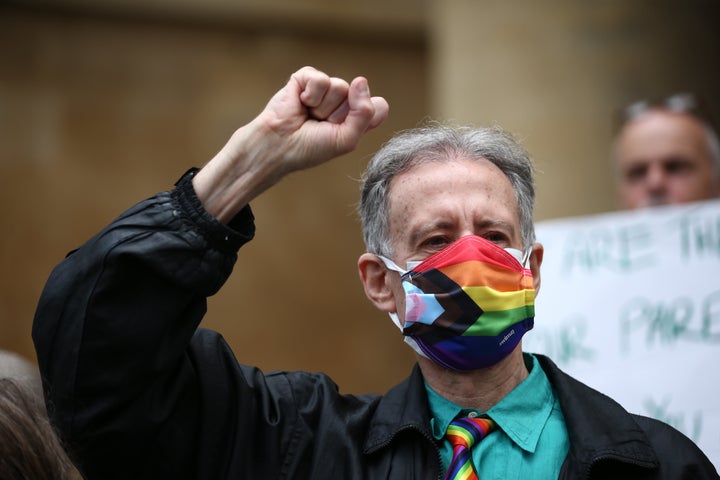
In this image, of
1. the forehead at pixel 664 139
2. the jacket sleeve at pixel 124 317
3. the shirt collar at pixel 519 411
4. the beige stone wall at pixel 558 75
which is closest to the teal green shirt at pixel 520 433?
the shirt collar at pixel 519 411

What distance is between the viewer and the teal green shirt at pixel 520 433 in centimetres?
216

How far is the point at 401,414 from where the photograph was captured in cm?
228

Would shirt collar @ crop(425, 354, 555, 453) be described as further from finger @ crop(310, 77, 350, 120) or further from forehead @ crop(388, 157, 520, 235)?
finger @ crop(310, 77, 350, 120)

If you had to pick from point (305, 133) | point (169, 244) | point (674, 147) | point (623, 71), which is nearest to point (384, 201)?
point (305, 133)

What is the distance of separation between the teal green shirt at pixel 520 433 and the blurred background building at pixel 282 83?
3.23 meters

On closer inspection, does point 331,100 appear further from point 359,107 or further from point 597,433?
point 597,433

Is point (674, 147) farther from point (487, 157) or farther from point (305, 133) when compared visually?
point (305, 133)

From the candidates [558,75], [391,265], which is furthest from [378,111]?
[558,75]

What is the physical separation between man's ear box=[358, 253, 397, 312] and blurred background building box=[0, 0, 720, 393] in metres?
3.00

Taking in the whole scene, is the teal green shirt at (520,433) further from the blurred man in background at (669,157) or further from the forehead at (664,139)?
the forehead at (664,139)

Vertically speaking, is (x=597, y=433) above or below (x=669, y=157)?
below

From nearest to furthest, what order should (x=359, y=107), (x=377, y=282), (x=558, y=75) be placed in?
(x=359, y=107) → (x=377, y=282) → (x=558, y=75)

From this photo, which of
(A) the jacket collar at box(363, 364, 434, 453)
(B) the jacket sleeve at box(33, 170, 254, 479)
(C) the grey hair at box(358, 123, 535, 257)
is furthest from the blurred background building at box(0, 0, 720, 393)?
(B) the jacket sleeve at box(33, 170, 254, 479)

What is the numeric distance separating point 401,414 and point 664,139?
2.31 m
